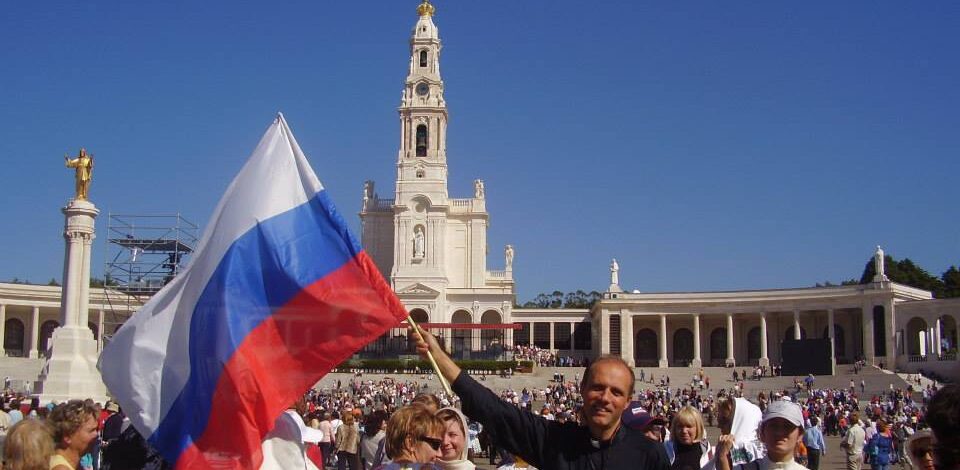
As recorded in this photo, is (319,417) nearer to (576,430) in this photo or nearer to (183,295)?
(183,295)

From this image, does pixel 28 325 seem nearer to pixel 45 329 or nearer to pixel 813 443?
pixel 45 329

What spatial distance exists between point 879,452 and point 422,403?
1500 cm

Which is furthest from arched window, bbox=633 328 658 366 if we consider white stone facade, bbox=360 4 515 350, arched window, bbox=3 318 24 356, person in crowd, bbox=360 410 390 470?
person in crowd, bbox=360 410 390 470

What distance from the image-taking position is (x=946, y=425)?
3006mm

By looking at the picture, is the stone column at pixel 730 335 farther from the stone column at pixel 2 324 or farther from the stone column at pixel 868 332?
the stone column at pixel 2 324

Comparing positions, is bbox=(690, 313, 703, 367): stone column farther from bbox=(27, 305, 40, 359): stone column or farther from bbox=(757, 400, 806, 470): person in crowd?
bbox=(757, 400, 806, 470): person in crowd

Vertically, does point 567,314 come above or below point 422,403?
above

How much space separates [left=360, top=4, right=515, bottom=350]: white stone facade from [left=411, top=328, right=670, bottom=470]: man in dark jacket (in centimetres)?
6690

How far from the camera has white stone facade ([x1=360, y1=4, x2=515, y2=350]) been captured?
241 feet

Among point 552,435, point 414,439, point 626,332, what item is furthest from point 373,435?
point 626,332

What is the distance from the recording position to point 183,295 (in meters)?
7.06

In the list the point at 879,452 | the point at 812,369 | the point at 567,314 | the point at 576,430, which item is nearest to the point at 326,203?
the point at 576,430

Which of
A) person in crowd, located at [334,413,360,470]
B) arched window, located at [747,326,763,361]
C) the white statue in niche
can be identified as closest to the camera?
person in crowd, located at [334,413,360,470]

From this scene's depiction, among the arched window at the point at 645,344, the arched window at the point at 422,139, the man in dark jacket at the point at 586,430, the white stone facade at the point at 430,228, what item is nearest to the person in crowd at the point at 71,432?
the man in dark jacket at the point at 586,430
